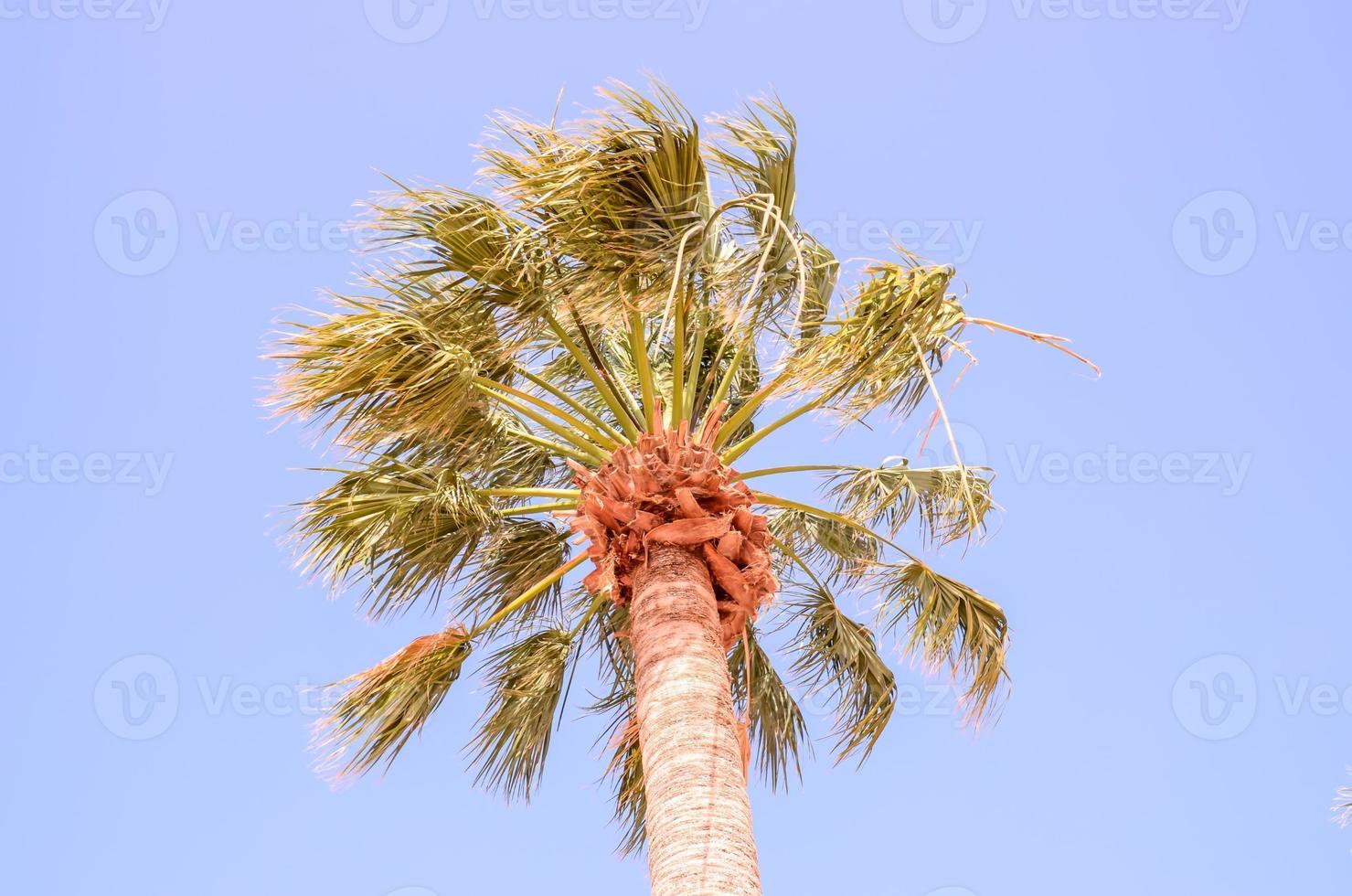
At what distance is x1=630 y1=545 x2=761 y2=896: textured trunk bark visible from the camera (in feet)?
18.7

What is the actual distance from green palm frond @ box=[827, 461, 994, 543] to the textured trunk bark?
245 cm

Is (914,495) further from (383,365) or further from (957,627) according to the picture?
(383,365)

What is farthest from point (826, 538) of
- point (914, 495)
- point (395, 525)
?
point (395, 525)

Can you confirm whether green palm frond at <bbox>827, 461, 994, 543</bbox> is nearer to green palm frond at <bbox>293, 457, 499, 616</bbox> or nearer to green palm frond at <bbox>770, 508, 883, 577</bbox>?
green palm frond at <bbox>770, 508, 883, 577</bbox>

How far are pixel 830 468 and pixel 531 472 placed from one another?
7.59ft

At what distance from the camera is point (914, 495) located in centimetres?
934

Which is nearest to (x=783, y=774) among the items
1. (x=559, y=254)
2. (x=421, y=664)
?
(x=421, y=664)

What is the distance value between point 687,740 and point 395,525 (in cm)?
271

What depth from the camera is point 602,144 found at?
23.1 ft

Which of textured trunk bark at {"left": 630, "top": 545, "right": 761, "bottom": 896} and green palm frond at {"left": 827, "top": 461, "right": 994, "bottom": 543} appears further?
green palm frond at {"left": 827, "top": 461, "right": 994, "bottom": 543}

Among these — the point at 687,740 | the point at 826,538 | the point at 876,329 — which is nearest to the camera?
the point at 687,740

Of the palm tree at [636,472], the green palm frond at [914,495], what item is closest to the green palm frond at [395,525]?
the palm tree at [636,472]

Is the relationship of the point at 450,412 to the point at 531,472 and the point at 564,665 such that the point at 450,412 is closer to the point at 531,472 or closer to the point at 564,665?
the point at 531,472

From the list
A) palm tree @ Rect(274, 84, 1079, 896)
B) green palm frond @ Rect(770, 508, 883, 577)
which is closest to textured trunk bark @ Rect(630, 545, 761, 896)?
palm tree @ Rect(274, 84, 1079, 896)
